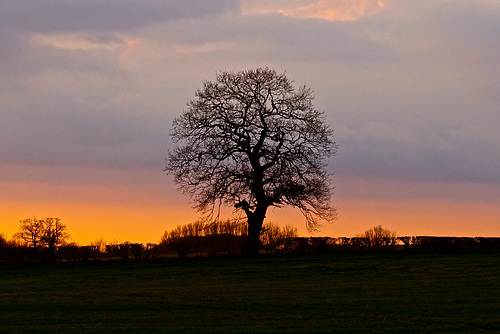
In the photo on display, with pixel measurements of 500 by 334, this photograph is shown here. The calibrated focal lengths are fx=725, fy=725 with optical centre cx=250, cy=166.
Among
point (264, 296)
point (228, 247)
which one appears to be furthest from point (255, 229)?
point (264, 296)

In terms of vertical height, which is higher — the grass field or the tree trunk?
the tree trunk

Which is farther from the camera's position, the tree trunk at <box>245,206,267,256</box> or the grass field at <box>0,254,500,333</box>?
the tree trunk at <box>245,206,267,256</box>

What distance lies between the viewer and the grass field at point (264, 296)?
19.4m

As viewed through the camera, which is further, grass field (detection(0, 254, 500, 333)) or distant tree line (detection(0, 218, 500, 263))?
distant tree line (detection(0, 218, 500, 263))

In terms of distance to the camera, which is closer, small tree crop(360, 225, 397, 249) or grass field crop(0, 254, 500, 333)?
grass field crop(0, 254, 500, 333)

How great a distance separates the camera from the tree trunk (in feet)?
171

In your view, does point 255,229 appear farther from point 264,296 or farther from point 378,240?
point 264,296

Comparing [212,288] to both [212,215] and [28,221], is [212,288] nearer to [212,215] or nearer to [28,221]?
[212,215]

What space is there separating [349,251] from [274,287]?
21165 mm

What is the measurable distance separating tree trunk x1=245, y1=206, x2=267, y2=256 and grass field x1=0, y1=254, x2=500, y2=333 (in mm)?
6109

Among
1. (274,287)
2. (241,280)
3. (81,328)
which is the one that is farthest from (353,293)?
(81,328)

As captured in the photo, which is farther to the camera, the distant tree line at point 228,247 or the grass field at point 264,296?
the distant tree line at point 228,247

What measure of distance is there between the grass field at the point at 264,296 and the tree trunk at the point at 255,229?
20.0 ft

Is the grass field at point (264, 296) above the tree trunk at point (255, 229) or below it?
below
